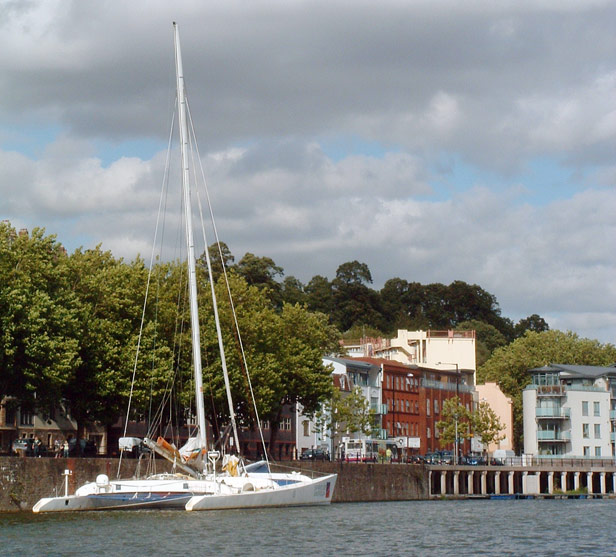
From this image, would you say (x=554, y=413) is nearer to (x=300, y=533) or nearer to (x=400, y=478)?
(x=400, y=478)

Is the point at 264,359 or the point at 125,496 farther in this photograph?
the point at 264,359

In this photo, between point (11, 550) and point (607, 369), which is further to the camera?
point (607, 369)

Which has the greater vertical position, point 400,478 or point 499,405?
point 499,405

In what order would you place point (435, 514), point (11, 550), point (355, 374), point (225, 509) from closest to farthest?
point (11, 550) → point (225, 509) → point (435, 514) → point (355, 374)

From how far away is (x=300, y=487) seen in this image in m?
74.6

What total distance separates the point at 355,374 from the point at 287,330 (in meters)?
39.1

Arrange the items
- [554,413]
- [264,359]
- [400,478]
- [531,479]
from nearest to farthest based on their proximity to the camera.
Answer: [264,359], [400,478], [531,479], [554,413]

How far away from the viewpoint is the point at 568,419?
146m

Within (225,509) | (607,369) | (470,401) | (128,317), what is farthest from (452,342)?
(225,509)

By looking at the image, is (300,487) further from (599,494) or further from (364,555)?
(599,494)

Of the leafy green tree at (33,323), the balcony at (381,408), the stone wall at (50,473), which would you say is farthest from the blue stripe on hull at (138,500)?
the balcony at (381,408)

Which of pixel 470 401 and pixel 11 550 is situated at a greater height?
pixel 470 401

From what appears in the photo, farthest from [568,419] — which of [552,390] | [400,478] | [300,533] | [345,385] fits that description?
[300,533]

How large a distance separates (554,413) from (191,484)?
85421 millimetres
